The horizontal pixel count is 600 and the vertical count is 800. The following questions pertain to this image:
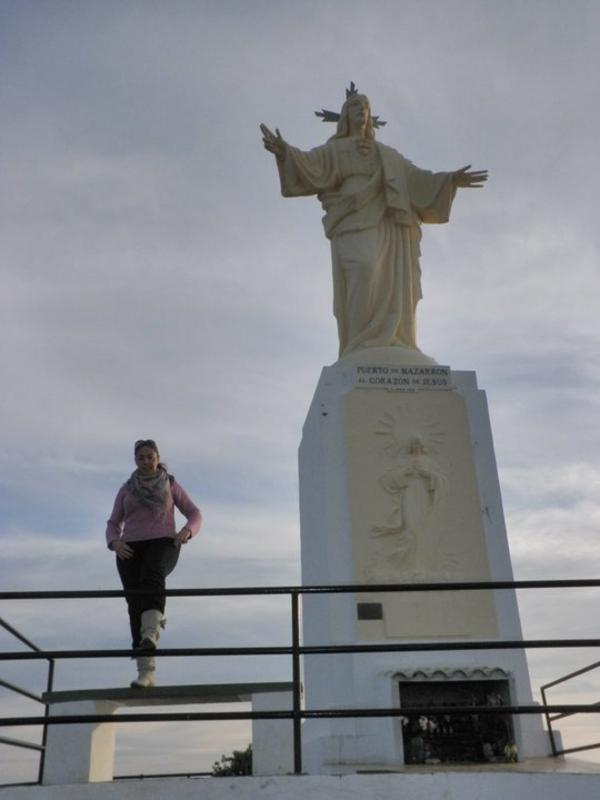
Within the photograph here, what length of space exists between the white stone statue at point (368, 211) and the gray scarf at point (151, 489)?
376 cm

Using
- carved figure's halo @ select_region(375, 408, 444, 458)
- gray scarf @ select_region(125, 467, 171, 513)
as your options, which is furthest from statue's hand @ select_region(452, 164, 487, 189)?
gray scarf @ select_region(125, 467, 171, 513)

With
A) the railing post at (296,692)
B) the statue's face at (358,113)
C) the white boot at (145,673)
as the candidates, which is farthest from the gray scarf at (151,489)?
the statue's face at (358,113)

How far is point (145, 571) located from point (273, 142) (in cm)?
579

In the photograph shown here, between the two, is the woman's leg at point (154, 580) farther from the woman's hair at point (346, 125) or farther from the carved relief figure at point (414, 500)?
the woman's hair at point (346, 125)

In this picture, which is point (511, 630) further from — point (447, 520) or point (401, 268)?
point (401, 268)

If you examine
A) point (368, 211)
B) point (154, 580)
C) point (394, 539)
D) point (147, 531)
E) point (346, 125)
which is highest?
point (346, 125)

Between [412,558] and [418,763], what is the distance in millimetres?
1735

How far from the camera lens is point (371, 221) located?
9.06 m

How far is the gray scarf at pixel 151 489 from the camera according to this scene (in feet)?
17.3

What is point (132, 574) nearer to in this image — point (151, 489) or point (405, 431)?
point (151, 489)

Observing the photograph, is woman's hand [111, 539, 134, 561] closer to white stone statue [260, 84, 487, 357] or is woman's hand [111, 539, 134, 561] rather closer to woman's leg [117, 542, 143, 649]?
woman's leg [117, 542, 143, 649]

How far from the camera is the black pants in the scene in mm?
4961

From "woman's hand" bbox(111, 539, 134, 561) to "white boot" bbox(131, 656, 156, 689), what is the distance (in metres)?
0.69

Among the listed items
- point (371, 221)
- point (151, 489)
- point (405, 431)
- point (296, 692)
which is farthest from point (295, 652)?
point (371, 221)
